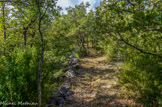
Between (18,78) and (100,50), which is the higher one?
(100,50)

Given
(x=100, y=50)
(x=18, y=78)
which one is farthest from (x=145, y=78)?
(x=18, y=78)

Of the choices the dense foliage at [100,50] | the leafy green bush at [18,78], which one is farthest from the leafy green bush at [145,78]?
the leafy green bush at [18,78]

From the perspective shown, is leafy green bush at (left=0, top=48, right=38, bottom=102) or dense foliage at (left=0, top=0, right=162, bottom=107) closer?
dense foliage at (left=0, top=0, right=162, bottom=107)

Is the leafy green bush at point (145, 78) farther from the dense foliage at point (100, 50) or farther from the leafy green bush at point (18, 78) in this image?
the leafy green bush at point (18, 78)

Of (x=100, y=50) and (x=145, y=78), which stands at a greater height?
(x=100, y=50)

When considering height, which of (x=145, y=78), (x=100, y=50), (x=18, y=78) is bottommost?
(x=145, y=78)

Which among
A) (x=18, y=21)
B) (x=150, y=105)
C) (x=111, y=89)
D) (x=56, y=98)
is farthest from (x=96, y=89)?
(x=18, y=21)

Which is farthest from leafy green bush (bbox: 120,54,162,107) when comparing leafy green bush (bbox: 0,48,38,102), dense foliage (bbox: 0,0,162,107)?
leafy green bush (bbox: 0,48,38,102)

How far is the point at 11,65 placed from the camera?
2393 mm

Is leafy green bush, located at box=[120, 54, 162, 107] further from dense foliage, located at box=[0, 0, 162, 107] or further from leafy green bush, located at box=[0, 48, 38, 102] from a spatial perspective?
leafy green bush, located at box=[0, 48, 38, 102]

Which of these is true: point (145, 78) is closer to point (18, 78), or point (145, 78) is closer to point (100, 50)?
point (100, 50)

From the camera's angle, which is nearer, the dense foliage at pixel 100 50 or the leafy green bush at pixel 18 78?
the dense foliage at pixel 100 50

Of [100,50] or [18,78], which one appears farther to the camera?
[100,50]

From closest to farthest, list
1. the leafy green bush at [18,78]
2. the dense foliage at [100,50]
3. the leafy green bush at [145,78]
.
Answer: the dense foliage at [100,50]
the leafy green bush at [18,78]
the leafy green bush at [145,78]
